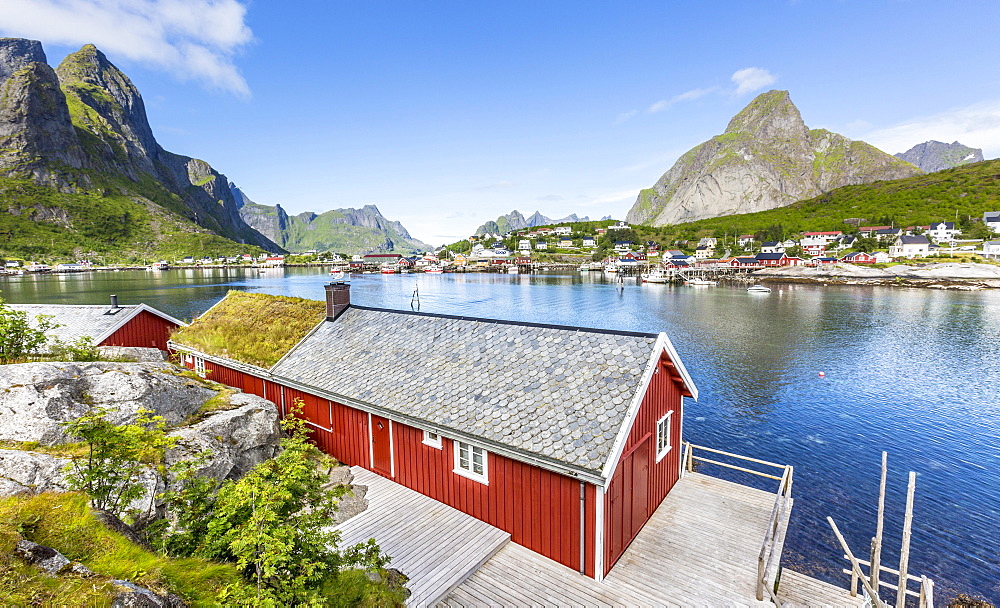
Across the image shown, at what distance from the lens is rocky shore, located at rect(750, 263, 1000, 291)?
97.0 meters

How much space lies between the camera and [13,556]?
4.06 metres

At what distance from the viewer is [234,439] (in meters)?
13.0

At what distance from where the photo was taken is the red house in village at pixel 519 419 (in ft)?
32.8

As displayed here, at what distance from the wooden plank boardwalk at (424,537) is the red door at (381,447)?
91 centimetres

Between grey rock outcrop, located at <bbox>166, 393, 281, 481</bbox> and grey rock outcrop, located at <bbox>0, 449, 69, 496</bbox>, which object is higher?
grey rock outcrop, located at <bbox>0, 449, 69, 496</bbox>

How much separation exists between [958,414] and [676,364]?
94.5 feet

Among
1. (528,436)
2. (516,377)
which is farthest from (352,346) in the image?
(528,436)

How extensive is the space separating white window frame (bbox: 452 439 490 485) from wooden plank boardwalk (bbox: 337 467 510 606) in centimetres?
129

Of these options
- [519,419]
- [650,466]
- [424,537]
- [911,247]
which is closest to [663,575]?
[650,466]

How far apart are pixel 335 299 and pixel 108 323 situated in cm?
1400

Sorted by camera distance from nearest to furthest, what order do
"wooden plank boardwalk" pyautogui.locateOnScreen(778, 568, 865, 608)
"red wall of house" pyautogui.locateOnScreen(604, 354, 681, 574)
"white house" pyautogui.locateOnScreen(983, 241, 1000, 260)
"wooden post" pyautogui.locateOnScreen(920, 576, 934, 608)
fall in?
"wooden post" pyautogui.locateOnScreen(920, 576, 934, 608) → "wooden plank boardwalk" pyautogui.locateOnScreen(778, 568, 865, 608) → "red wall of house" pyautogui.locateOnScreen(604, 354, 681, 574) → "white house" pyautogui.locateOnScreen(983, 241, 1000, 260)

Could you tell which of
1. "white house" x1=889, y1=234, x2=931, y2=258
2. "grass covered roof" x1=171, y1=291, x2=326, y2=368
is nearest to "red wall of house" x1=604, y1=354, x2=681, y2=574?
"grass covered roof" x1=171, y1=291, x2=326, y2=368

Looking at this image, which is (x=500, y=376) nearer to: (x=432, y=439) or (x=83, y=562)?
(x=432, y=439)

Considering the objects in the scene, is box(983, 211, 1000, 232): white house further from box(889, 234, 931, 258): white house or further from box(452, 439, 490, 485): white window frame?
box(452, 439, 490, 485): white window frame
